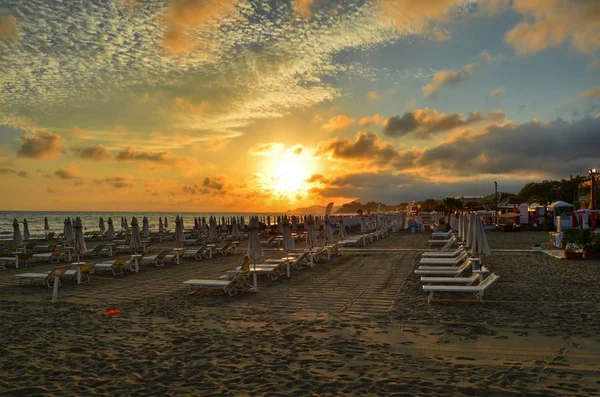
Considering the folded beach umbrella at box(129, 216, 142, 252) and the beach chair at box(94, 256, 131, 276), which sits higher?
the folded beach umbrella at box(129, 216, 142, 252)

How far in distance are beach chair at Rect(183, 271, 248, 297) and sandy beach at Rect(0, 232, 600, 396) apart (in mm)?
308

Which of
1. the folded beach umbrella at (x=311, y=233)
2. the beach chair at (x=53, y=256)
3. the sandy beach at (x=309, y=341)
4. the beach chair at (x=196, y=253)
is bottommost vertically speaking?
the sandy beach at (x=309, y=341)

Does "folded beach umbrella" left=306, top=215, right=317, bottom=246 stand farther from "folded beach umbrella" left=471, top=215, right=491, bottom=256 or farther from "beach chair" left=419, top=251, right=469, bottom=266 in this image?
"folded beach umbrella" left=471, top=215, right=491, bottom=256

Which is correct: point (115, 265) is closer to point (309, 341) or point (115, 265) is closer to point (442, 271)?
point (309, 341)

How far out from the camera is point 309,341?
6.12m

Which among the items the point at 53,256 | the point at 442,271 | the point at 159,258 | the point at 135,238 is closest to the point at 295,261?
the point at 442,271

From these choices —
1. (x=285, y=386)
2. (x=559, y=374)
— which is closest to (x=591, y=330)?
(x=559, y=374)

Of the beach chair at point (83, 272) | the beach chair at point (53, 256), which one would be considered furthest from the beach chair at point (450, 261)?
the beach chair at point (53, 256)

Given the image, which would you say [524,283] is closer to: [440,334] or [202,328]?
[440,334]

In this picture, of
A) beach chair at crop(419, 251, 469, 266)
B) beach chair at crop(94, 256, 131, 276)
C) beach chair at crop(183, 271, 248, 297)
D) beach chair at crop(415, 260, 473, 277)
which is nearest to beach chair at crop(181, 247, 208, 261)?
beach chair at crop(94, 256, 131, 276)

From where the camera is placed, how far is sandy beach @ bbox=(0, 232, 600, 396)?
4641 mm

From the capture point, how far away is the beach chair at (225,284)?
9.73 metres

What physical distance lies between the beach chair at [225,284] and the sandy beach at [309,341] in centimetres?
31

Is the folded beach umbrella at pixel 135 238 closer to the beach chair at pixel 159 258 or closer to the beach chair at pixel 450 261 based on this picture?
the beach chair at pixel 159 258
